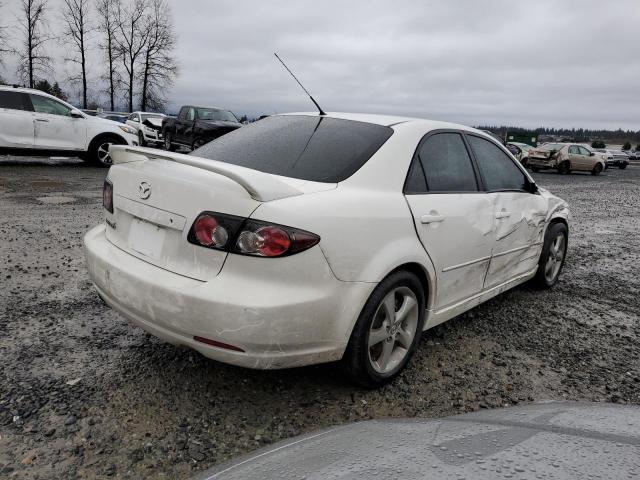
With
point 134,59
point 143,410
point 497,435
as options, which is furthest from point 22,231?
point 134,59

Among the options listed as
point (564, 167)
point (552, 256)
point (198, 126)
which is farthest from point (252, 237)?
point (564, 167)

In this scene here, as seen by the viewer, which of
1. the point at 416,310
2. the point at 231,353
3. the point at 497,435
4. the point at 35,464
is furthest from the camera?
the point at 416,310

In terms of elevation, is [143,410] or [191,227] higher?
[191,227]

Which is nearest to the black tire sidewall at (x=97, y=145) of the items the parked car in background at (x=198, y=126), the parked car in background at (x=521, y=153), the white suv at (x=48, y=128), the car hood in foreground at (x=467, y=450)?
the white suv at (x=48, y=128)

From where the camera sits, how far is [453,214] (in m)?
3.05

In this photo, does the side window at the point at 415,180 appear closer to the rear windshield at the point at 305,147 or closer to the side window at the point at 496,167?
the rear windshield at the point at 305,147

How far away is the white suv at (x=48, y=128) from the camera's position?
11.3 metres

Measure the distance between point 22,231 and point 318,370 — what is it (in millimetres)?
4366

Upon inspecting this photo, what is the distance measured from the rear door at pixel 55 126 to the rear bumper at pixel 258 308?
424 inches

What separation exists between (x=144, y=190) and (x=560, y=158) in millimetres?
25233

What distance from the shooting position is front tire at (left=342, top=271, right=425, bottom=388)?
254 centimetres

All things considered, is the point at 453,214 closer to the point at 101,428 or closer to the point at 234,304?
the point at 234,304

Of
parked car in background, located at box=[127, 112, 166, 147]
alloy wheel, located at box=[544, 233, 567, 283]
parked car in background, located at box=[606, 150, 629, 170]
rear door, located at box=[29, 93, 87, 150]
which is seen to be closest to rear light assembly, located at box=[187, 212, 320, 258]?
alloy wheel, located at box=[544, 233, 567, 283]

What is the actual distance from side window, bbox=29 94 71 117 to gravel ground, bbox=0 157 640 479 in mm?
8188
